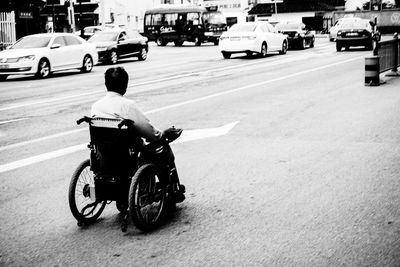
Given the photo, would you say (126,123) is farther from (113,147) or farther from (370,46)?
(370,46)

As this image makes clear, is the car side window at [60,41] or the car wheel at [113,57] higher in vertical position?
the car side window at [60,41]

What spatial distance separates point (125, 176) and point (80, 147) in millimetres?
3730

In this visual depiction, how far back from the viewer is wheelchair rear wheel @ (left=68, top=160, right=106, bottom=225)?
4988mm

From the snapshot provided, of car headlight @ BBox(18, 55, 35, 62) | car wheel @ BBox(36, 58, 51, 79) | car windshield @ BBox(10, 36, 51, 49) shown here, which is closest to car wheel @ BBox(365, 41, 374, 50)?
car windshield @ BBox(10, 36, 51, 49)

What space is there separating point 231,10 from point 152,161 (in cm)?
8461

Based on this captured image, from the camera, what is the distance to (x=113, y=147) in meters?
4.82

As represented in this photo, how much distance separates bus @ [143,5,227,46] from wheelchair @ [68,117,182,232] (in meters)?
41.0

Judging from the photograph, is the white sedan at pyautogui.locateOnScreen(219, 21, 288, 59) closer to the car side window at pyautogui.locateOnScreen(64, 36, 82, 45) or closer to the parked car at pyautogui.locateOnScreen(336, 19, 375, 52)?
the parked car at pyautogui.locateOnScreen(336, 19, 375, 52)

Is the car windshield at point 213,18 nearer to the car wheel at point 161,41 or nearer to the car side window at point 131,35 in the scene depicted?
the car wheel at point 161,41

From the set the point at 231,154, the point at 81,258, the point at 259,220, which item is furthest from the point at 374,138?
the point at 81,258

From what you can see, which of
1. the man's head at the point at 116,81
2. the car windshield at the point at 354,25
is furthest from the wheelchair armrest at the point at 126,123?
the car windshield at the point at 354,25

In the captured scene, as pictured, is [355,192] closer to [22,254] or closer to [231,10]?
[22,254]

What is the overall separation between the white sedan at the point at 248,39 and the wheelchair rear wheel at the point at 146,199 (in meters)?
21.7

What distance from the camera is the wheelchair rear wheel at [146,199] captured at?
185 inches
